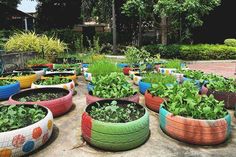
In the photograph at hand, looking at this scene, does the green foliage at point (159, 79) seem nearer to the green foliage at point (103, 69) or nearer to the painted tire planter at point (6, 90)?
the green foliage at point (103, 69)

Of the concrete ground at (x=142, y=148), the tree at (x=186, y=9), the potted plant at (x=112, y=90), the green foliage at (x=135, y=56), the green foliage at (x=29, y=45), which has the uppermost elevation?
the tree at (x=186, y=9)

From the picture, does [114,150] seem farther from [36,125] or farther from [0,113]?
[0,113]

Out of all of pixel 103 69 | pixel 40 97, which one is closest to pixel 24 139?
pixel 40 97

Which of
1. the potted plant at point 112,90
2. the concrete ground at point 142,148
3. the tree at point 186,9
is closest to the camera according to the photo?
the concrete ground at point 142,148

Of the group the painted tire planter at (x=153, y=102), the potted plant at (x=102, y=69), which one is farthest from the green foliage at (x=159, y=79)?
the potted plant at (x=102, y=69)

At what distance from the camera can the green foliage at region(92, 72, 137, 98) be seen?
23.1 ft

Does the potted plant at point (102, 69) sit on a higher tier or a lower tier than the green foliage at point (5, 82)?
higher

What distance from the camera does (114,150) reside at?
505cm

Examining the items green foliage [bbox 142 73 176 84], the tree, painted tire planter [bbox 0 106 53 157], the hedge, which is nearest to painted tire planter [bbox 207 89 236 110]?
green foliage [bbox 142 73 176 84]

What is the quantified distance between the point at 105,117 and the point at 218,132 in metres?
2.22

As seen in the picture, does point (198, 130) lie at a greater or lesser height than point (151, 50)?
lesser

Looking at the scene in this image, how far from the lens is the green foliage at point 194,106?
5457 millimetres

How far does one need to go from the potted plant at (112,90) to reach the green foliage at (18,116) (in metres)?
1.67

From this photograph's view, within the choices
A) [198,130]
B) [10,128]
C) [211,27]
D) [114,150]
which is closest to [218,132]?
[198,130]
